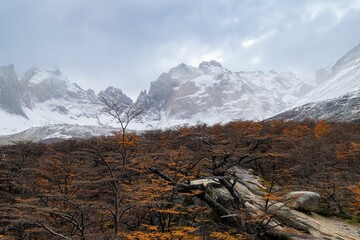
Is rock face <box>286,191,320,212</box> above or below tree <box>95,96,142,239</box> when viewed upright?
below

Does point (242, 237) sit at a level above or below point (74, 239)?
below

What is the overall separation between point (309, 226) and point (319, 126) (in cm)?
3190

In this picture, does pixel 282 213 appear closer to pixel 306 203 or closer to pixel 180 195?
pixel 306 203

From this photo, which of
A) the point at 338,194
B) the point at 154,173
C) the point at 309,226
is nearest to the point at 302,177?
the point at 338,194

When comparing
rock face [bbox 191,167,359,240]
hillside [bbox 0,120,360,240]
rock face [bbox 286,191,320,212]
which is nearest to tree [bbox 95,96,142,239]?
hillside [bbox 0,120,360,240]

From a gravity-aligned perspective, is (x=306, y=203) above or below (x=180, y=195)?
below

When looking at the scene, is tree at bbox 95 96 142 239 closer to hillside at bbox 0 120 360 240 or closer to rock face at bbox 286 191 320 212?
hillside at bbox 0 120 360 240

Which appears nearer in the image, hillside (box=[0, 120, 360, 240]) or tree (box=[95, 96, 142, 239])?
tree (box=[95, 96, 142, 239])

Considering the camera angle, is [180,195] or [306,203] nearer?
[180,195]

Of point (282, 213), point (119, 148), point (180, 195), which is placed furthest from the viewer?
point (180, 195)

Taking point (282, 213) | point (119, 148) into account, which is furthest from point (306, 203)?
point (119, 148)

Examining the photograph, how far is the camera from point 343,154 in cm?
3158

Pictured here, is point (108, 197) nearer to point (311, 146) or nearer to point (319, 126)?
point (311, 146)

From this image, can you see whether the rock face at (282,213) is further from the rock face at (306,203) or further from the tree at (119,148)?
the tree at (119,148)
